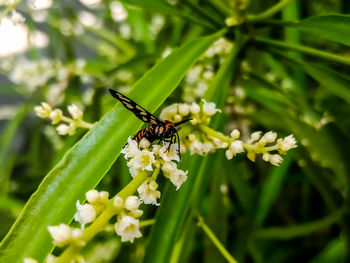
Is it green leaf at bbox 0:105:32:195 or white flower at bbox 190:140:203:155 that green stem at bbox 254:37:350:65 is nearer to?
white flower at bbox 190:140:203:155

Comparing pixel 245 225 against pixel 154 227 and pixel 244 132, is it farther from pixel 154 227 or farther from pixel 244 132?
pixel 154 227

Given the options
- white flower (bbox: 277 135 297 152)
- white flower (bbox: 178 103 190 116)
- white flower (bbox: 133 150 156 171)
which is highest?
white flower (bbox: 178 103 190 116)

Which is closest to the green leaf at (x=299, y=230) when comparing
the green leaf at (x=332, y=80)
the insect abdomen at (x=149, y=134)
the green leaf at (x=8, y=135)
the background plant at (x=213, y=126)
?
the background plant at (x=213, y=126)

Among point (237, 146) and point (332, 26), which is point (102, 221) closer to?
point (237, 146)

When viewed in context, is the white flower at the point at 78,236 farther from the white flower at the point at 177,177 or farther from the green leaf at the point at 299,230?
the green leaf at the point at 299,230

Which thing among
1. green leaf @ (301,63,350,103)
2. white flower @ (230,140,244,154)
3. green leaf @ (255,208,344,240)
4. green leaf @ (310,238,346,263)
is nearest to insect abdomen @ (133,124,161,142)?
white flower @ (230,140,244,154)

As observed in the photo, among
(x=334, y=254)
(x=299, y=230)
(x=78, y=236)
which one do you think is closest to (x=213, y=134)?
(x=78, y=236)
